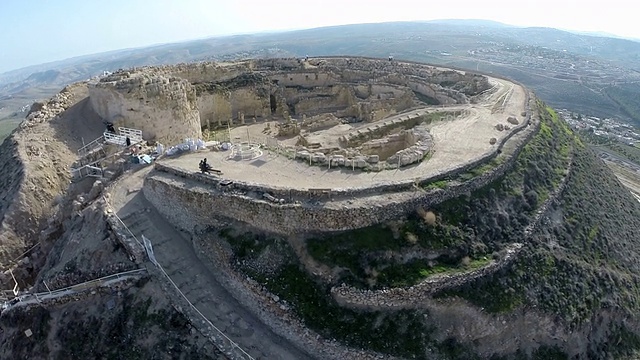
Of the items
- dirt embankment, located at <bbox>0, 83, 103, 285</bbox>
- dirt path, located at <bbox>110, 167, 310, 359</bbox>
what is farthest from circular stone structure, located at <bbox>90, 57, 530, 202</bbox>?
dirt path, located at <bbox>110, 167, 310, 359</bbox>

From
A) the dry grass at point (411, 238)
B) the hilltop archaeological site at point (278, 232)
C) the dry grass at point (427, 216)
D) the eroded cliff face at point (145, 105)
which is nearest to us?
the hilltop archaeological site at point (278, 232)

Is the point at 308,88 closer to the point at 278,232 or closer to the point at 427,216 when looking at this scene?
the point at 278,232

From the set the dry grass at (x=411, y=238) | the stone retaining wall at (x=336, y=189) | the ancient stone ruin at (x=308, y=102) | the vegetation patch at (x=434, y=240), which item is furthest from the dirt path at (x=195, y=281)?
the ancient stone ruin at (x=308, y=102)

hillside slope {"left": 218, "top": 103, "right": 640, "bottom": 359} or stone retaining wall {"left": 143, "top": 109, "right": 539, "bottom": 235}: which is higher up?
stone retaining wall {"left": 143, "top": 109, "right": 539, "bottom": 235}

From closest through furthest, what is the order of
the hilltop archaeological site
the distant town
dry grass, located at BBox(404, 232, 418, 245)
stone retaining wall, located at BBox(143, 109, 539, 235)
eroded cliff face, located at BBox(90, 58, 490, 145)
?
the hilltop archaeological site, dry grass, located at BBox(404, 232, 418, 245), stone retaining wall, located at BBox(143, 109, 539, 235), eroded cliff face, located at BBox(90, 58, 490, 145), the distant town

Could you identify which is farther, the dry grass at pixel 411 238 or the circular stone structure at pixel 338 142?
the circular stone structure at pixel 338 142

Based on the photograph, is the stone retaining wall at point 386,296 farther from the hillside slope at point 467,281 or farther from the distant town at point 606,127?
the distant town at point 606,127

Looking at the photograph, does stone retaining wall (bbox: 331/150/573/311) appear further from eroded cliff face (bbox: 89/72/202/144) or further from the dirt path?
eroded cliff face (bbox: 89/72/202/144)
